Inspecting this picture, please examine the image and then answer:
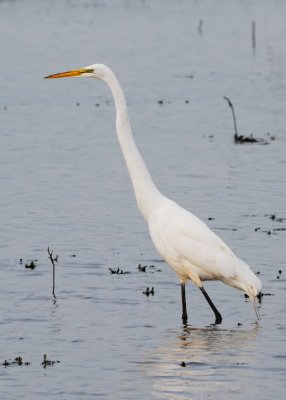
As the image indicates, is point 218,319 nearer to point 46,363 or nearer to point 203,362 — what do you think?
point 203,362

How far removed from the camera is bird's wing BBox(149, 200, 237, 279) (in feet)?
41.5

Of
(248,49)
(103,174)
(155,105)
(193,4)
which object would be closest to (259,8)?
(193,4)

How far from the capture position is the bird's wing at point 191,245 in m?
12.6

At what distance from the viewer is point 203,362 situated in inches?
445

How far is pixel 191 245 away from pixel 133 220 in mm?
5343

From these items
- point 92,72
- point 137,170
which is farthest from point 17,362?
point 92,72

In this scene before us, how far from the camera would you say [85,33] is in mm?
50656

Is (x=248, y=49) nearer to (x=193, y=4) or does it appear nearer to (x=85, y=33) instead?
(x=85, y=33)

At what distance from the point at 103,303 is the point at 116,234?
11.5 ft

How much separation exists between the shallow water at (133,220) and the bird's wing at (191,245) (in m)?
0.62

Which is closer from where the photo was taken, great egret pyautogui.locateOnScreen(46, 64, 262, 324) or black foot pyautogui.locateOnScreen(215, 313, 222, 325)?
great egret pyautogui.locateOnScreen(46, 64, 262, 324)

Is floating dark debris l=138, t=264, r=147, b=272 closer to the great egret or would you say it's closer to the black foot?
the great egret

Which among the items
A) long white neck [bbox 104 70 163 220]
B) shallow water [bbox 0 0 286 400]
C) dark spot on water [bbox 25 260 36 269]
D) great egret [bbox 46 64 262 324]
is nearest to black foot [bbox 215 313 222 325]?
great egret [bbox 46 64 262 324]

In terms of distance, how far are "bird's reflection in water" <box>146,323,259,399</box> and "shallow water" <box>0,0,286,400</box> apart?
0.02 m
